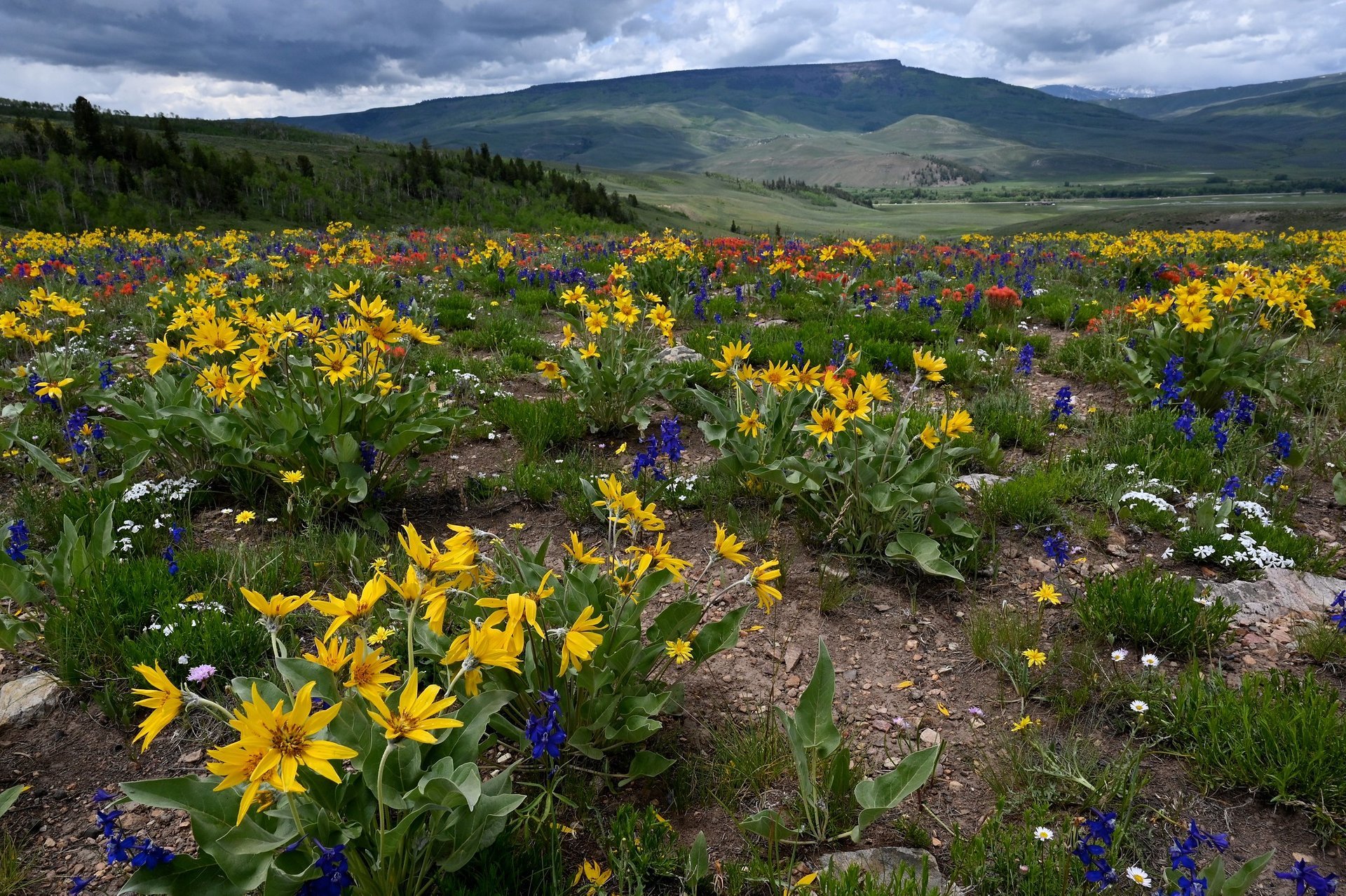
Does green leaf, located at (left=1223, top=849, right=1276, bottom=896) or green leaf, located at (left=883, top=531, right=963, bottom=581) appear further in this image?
green leaf, located at (left=883, top=531, right=963, bottom=581)

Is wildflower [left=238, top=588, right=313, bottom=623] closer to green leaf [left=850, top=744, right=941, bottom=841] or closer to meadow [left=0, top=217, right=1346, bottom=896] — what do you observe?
meadow [left=0, top=217, right=1346, bottom=896]

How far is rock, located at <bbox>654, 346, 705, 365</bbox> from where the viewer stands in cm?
731

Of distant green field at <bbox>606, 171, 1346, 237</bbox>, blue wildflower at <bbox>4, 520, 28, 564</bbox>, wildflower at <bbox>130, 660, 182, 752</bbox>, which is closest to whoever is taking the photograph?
wildflower at <bbox>130, 660, 182, 752</bbox>

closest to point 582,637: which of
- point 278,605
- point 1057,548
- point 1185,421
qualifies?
point 278,605

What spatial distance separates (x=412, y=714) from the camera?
1.75 meters

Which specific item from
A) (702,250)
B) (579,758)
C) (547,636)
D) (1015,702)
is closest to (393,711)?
(547,636)

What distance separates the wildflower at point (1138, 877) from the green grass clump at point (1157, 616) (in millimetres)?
1375

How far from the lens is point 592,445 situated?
19.3 ft

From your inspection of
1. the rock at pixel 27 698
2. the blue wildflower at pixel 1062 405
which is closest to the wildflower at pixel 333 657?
the rock at pixel 27 698

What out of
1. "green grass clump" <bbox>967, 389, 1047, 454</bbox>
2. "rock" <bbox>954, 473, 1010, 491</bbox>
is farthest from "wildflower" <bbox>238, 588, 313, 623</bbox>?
"green grass clump" <bbox>967, 389, 1047, 454</bbox>

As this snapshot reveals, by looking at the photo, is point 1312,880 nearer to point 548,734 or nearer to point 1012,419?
point 548,734

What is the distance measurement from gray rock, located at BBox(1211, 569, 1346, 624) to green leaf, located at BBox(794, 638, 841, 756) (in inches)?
91.7

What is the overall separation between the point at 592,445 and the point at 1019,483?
3303 millimetres

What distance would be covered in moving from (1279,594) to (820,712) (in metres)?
2.87
